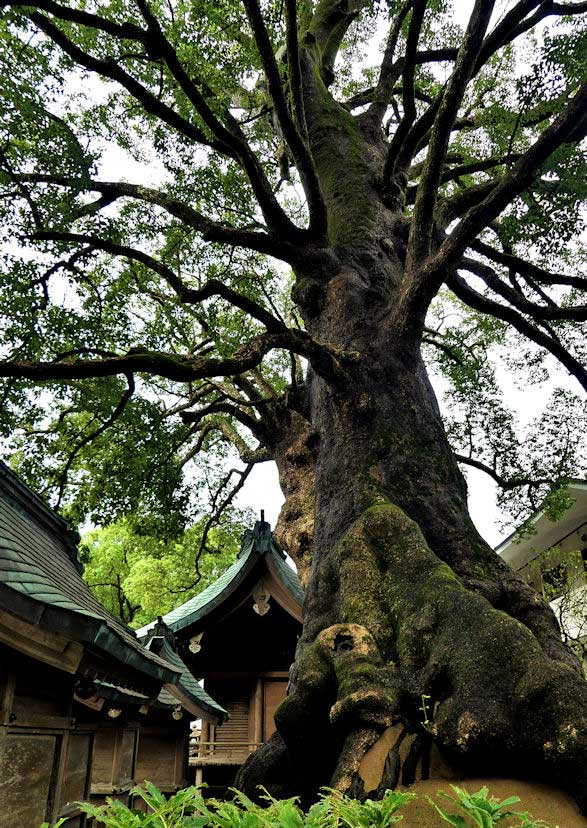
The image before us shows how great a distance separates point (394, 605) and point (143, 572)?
22.7 metres

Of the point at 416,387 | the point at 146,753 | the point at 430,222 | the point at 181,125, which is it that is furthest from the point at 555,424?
the point at 146,753

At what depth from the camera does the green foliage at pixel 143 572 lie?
2342 cm

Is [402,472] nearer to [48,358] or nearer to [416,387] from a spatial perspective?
[416,387]

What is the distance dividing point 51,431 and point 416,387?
6.65 metres

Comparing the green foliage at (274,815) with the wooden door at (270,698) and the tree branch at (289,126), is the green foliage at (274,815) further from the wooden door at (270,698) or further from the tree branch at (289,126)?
the wooden door at (270,698)

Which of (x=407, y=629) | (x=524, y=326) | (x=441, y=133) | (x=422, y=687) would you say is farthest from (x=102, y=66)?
(x=422, y=687)

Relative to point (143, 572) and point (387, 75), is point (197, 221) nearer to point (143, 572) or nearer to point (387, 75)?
point (387, 75)

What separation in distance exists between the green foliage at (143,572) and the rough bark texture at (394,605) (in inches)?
598

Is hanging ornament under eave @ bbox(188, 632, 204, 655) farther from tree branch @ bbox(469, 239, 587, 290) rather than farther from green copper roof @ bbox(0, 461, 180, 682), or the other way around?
tree branch @ bbox(469, 239, 587, 290)

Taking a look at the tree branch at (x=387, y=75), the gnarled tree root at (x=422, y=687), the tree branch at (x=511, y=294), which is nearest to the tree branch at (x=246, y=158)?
the tree branch at (x=387, y=75)

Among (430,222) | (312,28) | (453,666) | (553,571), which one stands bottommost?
(453,666)

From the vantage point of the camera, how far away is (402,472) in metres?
4.73

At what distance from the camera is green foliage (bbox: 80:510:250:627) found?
2342 centimetres

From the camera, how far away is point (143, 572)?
24312mm
